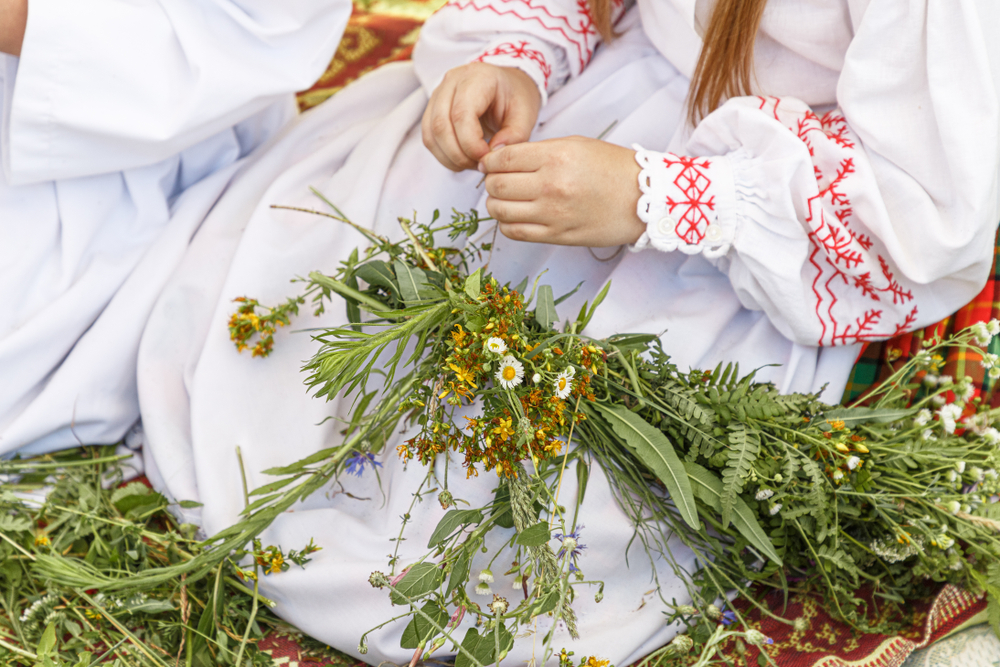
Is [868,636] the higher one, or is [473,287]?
[473,287]

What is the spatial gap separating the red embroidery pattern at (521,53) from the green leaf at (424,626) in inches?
24.3

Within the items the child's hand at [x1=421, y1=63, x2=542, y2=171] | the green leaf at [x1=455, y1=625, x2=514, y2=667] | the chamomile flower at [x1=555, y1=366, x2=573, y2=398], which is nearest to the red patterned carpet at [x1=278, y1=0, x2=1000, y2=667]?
the green leaf at [x1=455, y1=625, x2=514, y2=667]

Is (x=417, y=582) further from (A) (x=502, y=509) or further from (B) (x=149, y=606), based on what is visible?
(B) (x=149, y=606)

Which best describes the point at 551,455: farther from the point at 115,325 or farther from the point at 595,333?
the point at 115,325

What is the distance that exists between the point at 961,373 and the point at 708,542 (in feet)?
1.10

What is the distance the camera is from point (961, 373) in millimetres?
712

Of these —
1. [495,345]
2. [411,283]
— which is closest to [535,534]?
[495,345]

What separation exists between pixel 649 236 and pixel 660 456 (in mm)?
219

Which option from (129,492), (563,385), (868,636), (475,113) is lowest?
(868,636)

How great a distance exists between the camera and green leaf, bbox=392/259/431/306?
2.04 ft

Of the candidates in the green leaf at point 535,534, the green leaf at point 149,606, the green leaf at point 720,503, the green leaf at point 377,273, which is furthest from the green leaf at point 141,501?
the green leaf at point 720,503

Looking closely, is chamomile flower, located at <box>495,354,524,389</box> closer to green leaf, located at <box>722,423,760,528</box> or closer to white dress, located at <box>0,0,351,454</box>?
green leaf, located at <box>722,423,760,528</box>

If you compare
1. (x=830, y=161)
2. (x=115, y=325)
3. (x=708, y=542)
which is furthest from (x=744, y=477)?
(x=115, y=325)

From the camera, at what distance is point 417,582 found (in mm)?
535
